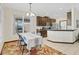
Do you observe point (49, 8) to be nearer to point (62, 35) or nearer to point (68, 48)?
point (62, 35)

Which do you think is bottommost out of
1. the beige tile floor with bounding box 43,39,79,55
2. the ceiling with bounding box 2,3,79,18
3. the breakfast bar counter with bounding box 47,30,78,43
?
the beige tile floor with bounding box 43,39,79,55

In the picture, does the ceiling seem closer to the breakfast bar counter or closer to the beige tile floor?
the breakfast bar counter

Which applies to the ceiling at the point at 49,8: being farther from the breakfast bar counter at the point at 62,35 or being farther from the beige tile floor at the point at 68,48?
the beige tile floor at the point at 68,48

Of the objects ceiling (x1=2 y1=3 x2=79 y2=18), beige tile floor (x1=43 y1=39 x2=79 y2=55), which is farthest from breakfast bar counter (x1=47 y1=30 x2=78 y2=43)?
ceiling (x1=2 y1=3 x2=79 y2=18)

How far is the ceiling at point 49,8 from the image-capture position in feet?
7.52

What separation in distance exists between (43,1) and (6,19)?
828mm

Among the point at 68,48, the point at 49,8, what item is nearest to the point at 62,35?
the point at 68,48

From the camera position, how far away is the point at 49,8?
2.32 meters

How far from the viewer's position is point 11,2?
230 centimetres

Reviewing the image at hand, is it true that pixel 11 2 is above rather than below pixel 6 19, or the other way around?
above

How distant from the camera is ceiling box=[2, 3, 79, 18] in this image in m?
2.29
